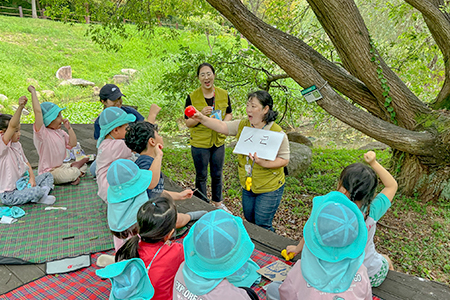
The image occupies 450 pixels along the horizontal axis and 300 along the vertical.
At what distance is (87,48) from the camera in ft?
63.5

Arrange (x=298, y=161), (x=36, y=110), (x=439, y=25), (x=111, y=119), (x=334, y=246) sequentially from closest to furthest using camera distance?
(x=334, y=246)
(x=111, y=119)
(x=36, y=110)
(x=439, y=25)
(x=298, y=161)

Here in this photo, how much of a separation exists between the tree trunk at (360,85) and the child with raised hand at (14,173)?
272 cm

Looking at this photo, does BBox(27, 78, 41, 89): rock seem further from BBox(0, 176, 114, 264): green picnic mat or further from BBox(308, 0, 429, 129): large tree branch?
BBox(308, 0, 429, 129): large tree branch

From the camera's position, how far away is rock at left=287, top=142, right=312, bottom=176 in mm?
6281

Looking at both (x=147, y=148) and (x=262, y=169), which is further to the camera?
(x=262, y=169)

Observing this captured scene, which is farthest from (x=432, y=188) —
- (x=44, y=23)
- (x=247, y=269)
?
(x=44, y=23)

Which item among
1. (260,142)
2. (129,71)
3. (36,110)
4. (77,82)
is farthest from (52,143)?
(129,71)

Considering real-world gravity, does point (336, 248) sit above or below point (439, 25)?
below

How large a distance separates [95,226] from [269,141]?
1.98 metres

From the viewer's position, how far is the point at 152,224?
192 centimetres

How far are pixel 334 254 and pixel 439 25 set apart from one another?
4.11 m

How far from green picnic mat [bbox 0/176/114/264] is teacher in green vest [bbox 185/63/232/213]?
3.91 feet

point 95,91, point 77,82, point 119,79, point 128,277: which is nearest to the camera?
point 128,277

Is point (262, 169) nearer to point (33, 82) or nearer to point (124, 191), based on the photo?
point (124, 191)
